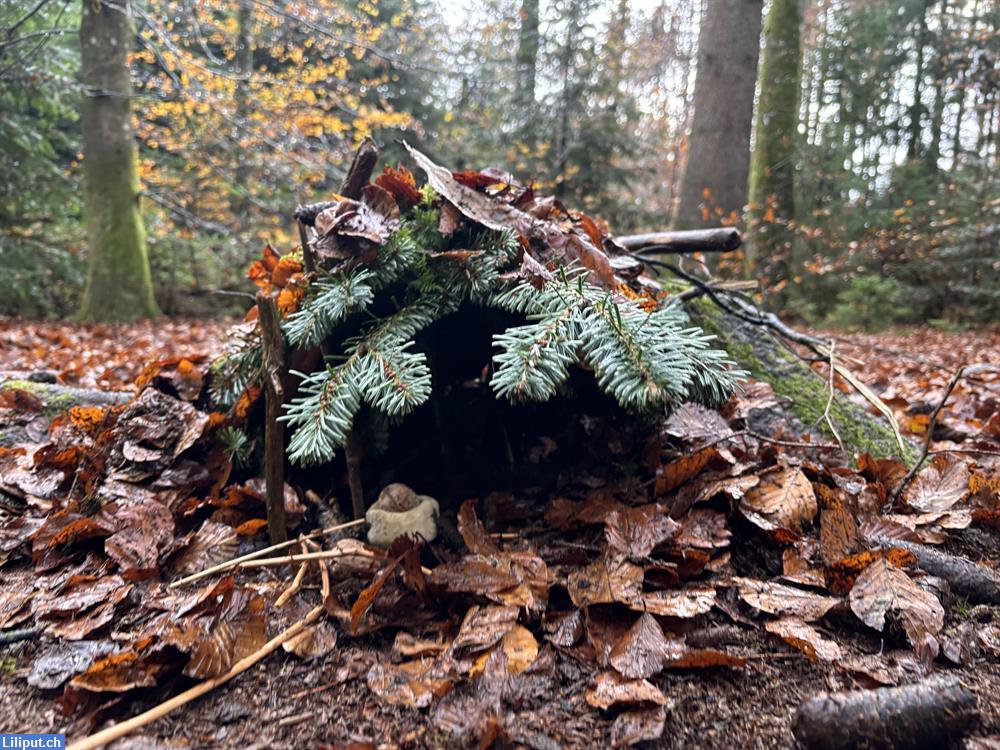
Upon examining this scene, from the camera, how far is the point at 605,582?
45.3 inches

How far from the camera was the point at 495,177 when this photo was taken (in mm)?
1754

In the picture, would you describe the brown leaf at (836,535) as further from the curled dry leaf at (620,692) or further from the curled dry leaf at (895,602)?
the curled dry leaf at (620,692)

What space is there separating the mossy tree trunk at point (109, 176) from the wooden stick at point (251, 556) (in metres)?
7.85

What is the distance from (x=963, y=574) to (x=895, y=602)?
25 centimetres

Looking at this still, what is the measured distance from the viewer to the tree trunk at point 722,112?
7566 mm

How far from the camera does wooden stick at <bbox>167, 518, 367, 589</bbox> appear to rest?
126cm

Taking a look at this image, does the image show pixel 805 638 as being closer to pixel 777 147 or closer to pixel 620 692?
pixel 620 692

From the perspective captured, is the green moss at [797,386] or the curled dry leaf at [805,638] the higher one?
the green moss at [797,386]

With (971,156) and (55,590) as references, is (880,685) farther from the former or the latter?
(971,156)

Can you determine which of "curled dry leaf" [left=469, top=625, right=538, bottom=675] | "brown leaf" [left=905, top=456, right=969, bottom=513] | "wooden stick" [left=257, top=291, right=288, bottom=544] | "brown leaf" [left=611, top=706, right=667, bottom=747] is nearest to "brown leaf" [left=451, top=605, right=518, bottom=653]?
"curled dry leaf" [left=469, top=625, right=538, bottom=675]

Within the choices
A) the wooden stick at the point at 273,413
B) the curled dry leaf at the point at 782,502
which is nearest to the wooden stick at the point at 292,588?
the wooden stick at the point at 273,413

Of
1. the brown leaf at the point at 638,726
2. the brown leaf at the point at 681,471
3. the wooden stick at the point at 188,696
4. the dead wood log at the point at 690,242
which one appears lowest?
the wooden stick at the point at 188,696

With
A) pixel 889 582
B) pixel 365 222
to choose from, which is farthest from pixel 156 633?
pixel 889 582

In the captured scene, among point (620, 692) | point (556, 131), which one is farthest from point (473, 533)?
point (556, 131)
